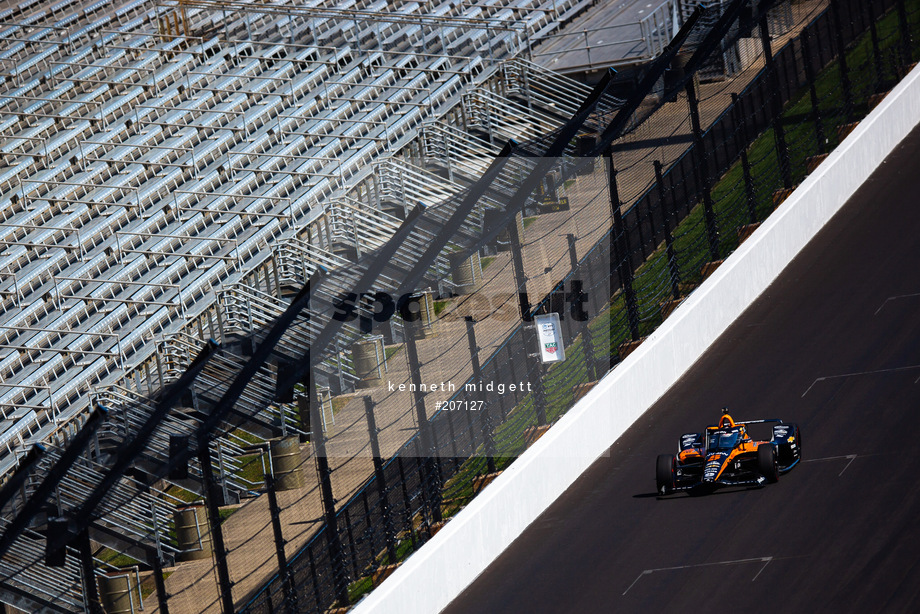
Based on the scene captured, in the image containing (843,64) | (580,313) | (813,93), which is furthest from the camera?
(843,64)

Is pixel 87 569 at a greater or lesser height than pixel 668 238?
greater

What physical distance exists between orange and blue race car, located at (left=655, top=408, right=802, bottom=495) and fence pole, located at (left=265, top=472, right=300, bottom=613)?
11.4 ft

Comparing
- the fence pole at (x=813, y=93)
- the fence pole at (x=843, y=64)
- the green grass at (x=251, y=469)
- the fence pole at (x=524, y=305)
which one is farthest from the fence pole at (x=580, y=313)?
the fence pole at (x=843, y=64)

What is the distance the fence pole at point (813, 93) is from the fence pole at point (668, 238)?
376cm

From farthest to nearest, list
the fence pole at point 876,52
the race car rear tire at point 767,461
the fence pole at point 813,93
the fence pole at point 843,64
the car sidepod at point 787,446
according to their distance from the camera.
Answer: the fence pole at point 876,52 < the fence pole at point 843,64 < the fence pole at point 813,93 < the car sidepod at point 787,446 < the race car rear tire at point 767,461

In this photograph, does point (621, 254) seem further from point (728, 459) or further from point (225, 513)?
point (225, 513)

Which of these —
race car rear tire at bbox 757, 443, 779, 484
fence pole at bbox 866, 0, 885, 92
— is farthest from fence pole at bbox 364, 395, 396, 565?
fence pole at bbox 866, 0, 885, 92

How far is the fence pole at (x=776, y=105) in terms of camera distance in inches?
655

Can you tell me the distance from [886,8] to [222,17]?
11766 millimetres

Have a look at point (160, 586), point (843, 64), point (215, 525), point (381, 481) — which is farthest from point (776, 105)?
point (160, 586)

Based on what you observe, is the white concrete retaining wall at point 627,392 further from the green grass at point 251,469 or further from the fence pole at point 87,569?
the fence pole at point 87,569

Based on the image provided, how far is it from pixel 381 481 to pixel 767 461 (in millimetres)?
A: 3149

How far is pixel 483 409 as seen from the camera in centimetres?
1212

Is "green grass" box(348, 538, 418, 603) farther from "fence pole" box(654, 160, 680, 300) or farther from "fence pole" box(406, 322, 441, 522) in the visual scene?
"fence pole" box(654, 160, 680, 300)
